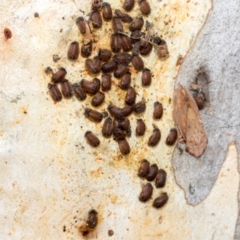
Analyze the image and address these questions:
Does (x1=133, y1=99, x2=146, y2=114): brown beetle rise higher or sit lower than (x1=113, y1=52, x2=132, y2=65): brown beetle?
lower

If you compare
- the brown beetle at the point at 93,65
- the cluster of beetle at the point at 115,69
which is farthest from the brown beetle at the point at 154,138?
the brown beetle at the point at 93,65

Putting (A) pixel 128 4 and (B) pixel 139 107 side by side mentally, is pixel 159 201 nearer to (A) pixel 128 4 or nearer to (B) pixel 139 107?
(B) pixel 139 107

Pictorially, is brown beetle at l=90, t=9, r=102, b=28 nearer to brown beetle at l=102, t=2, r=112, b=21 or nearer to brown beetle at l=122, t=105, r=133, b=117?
brown beetle at l=102, t=2, r=112, b=21

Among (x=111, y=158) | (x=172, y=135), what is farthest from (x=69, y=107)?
(x=172, y=135)

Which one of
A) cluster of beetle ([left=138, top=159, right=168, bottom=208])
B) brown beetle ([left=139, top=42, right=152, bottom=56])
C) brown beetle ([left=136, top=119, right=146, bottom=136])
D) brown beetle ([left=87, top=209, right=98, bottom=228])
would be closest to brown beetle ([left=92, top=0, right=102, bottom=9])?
brown beetle ([left=139, top=42, right=152, bottom=56])

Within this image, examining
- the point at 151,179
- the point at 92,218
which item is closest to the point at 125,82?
the point at 151,179

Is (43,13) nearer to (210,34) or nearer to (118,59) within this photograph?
(118,59)

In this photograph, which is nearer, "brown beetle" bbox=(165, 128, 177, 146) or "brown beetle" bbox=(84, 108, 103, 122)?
"brown beetle" bbox=(84, 108, 103, 122)

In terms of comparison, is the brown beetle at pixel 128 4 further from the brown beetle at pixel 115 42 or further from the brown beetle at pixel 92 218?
the brown beetle at pixel 92 218
